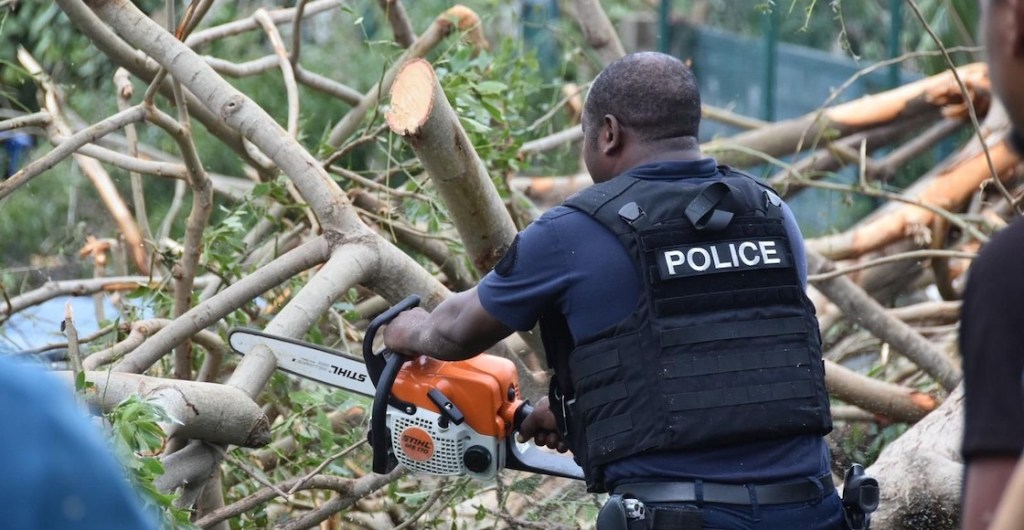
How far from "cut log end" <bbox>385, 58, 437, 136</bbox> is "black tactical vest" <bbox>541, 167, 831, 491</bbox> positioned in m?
0.66

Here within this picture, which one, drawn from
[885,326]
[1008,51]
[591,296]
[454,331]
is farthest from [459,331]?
[885,326]

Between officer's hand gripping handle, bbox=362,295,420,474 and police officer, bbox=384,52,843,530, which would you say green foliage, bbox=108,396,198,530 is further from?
police officer, bbox=384,52,843,530

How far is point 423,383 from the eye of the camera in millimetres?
2723

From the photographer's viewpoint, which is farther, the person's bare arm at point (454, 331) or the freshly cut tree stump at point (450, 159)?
the freshly cut tree stump at point (450, 159)

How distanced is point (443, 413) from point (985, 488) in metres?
1.47

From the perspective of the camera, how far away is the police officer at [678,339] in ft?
7.92

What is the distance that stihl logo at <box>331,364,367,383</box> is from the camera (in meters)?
2.96

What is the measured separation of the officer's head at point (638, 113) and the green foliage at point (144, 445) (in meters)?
1.10

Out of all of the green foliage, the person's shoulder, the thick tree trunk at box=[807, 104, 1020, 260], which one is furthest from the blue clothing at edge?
the thick tree trunk at box=[807, 104, 1020, 260]

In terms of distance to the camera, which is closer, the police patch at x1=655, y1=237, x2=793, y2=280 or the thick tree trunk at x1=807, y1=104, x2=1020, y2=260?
the police patch at x1=655, y1=237, x2=793, y2=280

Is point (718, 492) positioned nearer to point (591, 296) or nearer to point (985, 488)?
point (591, 296)

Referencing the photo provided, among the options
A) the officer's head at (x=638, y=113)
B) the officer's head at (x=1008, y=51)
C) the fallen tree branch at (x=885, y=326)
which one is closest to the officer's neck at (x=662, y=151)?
the officer's head at (x=638, y=113)

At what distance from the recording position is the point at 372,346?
2.79 metres

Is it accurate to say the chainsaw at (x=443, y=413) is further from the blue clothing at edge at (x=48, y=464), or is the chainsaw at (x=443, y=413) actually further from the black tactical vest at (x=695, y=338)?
the blue clothing at edge at (x=48, y=464)
